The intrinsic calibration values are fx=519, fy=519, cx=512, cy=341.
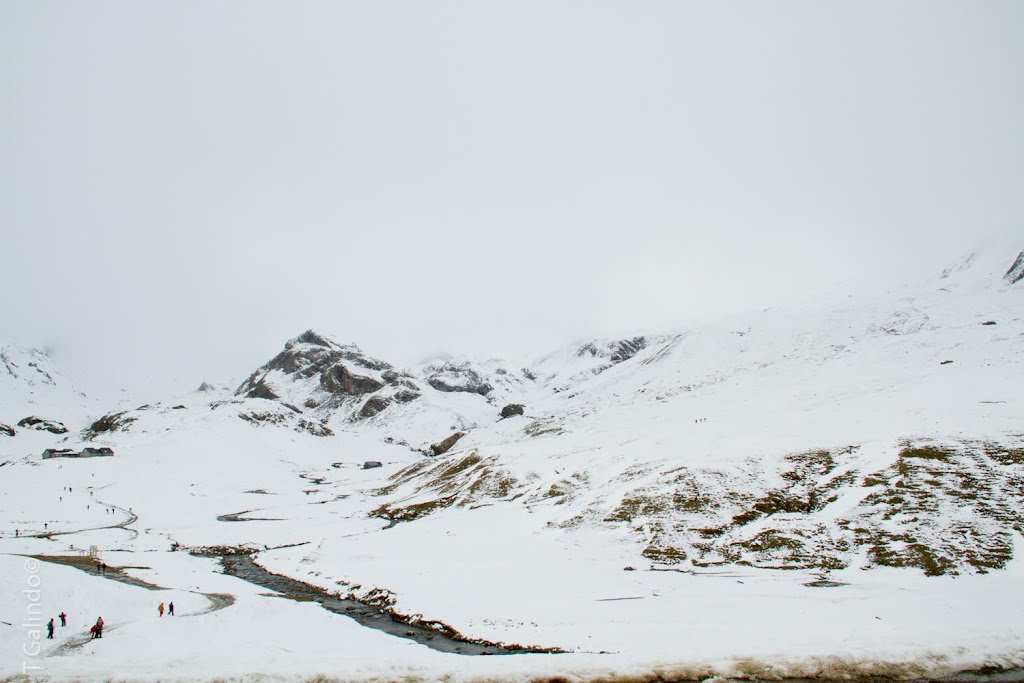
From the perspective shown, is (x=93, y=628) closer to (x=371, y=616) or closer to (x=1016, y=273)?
(x=371, y=616)

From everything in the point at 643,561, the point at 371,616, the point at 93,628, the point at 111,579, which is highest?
the point at 93,628

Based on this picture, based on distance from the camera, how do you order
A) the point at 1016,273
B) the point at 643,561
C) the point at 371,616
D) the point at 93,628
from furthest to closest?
the point at 1016,273 < the point at 643,561 < the point at 371,616 < the point at 93,628

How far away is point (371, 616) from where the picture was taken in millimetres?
40188

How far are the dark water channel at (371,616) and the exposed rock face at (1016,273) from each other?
209352 millimetres

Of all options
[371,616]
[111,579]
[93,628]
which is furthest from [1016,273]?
[111,579]

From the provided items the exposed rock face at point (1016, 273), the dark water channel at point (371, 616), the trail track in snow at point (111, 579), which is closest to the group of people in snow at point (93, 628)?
the trail track in snow at point (111, 579)

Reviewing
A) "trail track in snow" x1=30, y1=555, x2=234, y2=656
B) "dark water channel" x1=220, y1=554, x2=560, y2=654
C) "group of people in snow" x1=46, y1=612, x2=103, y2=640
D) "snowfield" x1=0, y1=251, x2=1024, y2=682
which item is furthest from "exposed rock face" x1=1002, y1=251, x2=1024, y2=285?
"group of people in snow" x1=46, y1=612, x2=103, y2=640

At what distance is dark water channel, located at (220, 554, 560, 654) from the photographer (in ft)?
103

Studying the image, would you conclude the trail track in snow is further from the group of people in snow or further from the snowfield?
the group of people in snow

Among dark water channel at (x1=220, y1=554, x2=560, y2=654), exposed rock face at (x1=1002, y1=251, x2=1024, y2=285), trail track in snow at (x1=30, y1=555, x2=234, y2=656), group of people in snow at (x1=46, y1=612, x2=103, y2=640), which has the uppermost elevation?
exposed rock face at (x1=1002, y1=251, x2=1024, y2=285)

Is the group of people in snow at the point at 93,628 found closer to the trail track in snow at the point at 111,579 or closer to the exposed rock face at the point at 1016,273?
the trail track in snow at the point at 111,579

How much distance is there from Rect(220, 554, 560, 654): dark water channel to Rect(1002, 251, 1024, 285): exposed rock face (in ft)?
687

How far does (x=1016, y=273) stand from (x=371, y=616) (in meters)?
221

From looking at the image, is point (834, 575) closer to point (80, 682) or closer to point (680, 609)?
point (680, 609)
